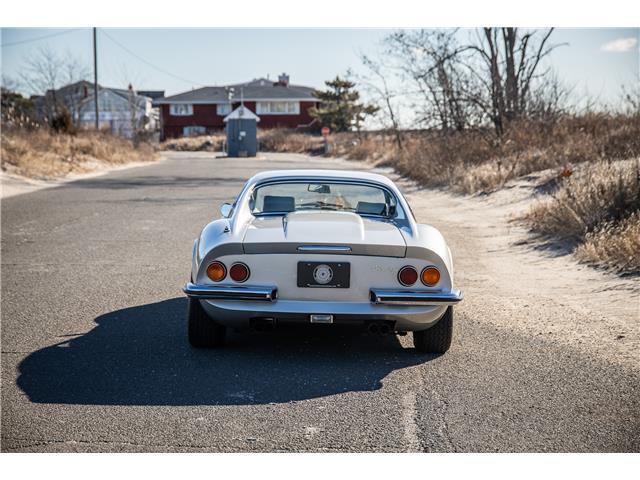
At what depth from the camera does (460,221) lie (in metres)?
15.4

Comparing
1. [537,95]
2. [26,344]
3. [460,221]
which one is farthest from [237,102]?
[26,344]

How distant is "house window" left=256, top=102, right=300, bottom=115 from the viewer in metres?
89.3

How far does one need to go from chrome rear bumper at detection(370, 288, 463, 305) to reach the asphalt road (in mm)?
444

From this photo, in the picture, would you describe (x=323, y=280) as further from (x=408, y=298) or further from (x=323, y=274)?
(x=408, y=298)

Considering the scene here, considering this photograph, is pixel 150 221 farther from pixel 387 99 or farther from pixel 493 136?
pixel 387 99

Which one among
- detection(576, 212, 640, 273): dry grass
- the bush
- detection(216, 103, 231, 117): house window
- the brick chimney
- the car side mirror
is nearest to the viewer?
the car side mirror

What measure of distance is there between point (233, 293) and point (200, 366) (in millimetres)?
537

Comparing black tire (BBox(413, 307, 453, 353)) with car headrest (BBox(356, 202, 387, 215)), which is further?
car headrest (BBox(356, 202, 387, 215))

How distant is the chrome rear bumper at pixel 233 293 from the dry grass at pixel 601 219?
15.5 ft

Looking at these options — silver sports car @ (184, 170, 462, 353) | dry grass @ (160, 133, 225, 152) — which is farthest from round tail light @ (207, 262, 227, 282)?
dry grass @ (160, 133, 225, 152)

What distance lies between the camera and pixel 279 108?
8931 centimetres

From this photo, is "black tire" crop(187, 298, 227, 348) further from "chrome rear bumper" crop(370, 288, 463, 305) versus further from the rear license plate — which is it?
"chrome rear bumper" crop(370, 288, 463, 305)

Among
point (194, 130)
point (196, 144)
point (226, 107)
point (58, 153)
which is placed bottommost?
point (196, 144)

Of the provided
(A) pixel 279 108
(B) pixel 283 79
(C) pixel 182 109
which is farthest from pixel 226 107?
(B) pixel 283 79
